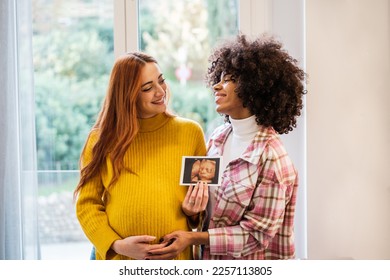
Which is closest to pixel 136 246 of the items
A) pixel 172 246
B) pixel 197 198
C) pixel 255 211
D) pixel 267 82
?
pixel 172 246

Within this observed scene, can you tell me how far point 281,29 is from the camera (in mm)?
2252

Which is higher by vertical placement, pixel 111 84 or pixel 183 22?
pixel 183 22

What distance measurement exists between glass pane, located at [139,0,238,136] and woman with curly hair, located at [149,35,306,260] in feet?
1.78

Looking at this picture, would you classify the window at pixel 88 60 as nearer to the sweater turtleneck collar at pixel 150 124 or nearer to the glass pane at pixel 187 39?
the glass pane at pixel 187 39

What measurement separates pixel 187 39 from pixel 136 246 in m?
1.08

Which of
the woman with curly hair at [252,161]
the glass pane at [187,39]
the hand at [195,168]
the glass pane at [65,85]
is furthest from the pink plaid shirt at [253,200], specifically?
the glass pane at [65,85]

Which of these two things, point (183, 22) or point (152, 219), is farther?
point (183, 22)

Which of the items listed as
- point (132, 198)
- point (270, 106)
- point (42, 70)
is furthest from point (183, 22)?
point (132, 198)

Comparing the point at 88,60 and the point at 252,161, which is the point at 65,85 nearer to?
the point at 88,60

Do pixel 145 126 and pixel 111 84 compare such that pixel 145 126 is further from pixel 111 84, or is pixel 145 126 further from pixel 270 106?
pixel 270 106

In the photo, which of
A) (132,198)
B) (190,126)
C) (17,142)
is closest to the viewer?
(132,198)

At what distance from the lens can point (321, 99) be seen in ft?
6.91

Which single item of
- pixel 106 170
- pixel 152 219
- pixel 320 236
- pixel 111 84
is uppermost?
pixel 111 84

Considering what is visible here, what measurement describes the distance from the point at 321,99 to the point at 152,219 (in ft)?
2.90
